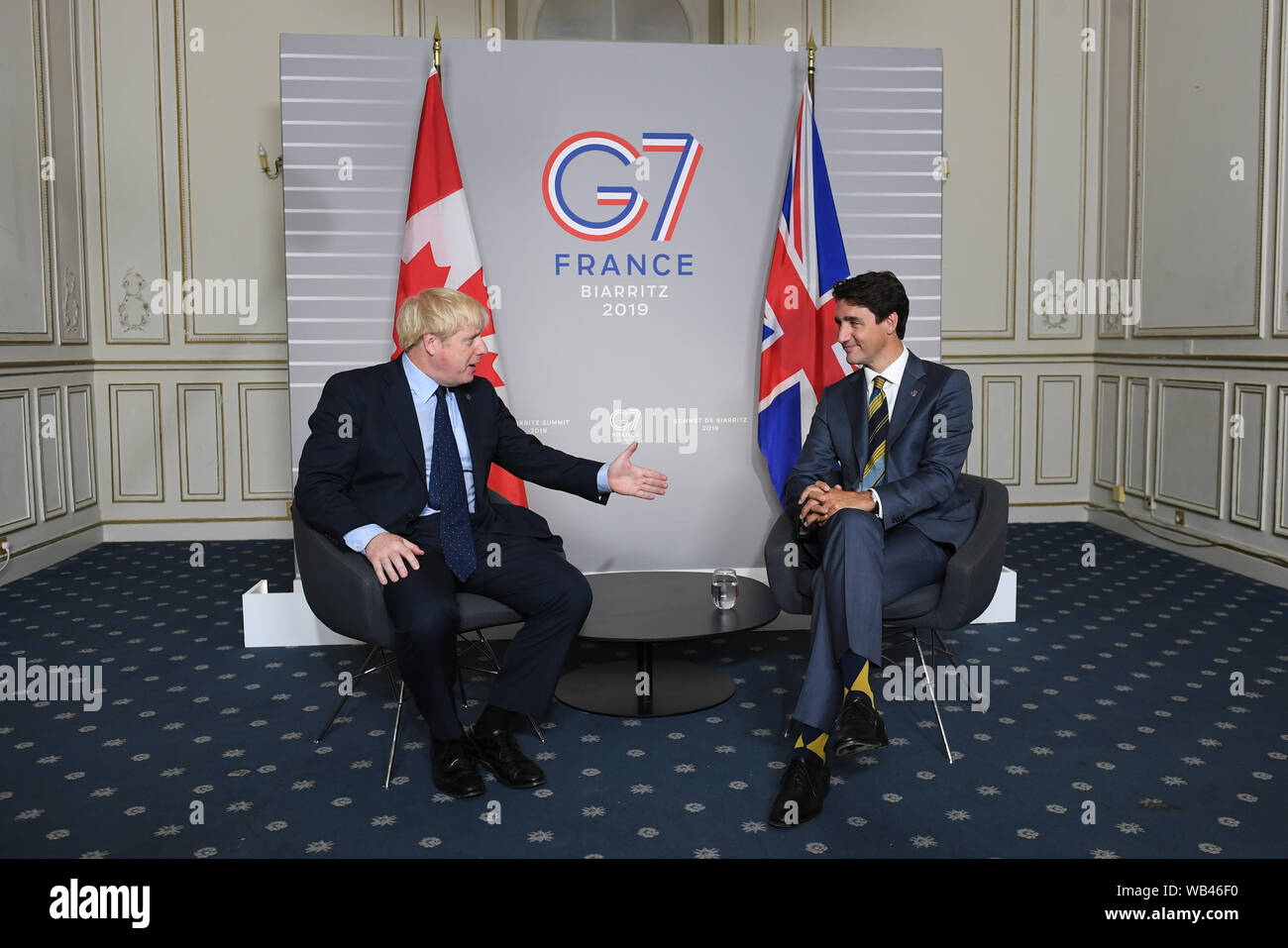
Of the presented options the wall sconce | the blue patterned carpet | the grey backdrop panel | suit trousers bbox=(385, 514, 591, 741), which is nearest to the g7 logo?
the grey backdrop panel

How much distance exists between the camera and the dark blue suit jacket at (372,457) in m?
2.85

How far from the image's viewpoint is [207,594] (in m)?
4.93

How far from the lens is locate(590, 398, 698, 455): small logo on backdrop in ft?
13.9

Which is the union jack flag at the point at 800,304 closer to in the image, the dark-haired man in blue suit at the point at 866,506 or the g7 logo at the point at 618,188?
the g7 logo at the point at 618,188

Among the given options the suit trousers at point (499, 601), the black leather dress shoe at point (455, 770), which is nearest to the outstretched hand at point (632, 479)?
the suit trousers at point (499, 601)

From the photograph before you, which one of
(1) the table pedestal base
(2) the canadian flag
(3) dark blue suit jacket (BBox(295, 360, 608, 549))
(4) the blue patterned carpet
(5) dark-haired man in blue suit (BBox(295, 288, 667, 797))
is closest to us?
(4) the blue patterned carpet

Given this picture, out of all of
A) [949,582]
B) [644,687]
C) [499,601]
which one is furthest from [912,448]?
[499,601]

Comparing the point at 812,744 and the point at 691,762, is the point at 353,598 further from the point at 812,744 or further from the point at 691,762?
the point at 812,744

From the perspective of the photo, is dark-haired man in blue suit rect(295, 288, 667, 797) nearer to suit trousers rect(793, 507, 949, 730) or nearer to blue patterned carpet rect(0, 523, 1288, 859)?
blue patterned carpet rect(0, 523, 1288, 859)

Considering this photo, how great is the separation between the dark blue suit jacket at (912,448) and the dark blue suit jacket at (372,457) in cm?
96

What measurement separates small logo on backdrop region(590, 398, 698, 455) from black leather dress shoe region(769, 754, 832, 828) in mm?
1830

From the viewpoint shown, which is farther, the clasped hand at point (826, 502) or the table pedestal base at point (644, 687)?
the table pedestal base at point (644, 687)

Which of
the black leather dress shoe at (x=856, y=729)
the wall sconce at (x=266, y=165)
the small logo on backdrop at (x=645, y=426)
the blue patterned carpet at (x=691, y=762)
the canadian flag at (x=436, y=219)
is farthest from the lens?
the wall sconce at (x=266, y=165)
